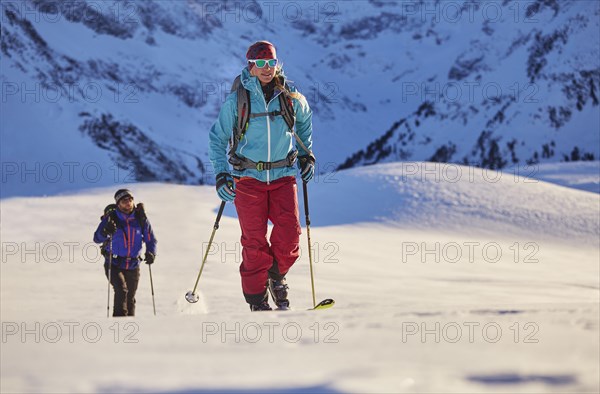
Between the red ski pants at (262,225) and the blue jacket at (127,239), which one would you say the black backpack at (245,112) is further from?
the blue jacket at (127,239)

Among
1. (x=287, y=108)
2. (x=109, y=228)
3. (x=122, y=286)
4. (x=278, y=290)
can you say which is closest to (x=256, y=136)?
(x=287, y=108)

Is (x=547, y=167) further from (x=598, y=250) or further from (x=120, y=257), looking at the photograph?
(x=120, y=257)

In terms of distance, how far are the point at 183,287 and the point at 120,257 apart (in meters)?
2.86

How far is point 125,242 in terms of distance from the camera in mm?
8289

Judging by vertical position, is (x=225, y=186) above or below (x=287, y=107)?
below

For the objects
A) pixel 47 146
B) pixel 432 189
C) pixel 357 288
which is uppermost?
pixel 47 146

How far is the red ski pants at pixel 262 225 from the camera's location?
6.73 metres

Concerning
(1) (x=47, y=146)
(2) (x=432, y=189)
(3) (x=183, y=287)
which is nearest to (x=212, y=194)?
(2) (x=432, y=189)

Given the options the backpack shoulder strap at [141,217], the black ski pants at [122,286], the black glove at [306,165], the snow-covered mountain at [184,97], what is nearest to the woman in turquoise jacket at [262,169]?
the black glove at [306,165]

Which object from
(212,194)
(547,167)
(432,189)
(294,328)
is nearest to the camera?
(294,328)

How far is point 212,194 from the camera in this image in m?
31.6

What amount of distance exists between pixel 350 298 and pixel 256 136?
14.1ft

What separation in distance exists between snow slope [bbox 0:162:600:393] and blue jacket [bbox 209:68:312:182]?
1771 millimetres

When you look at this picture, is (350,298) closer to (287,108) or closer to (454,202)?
(287,108)
